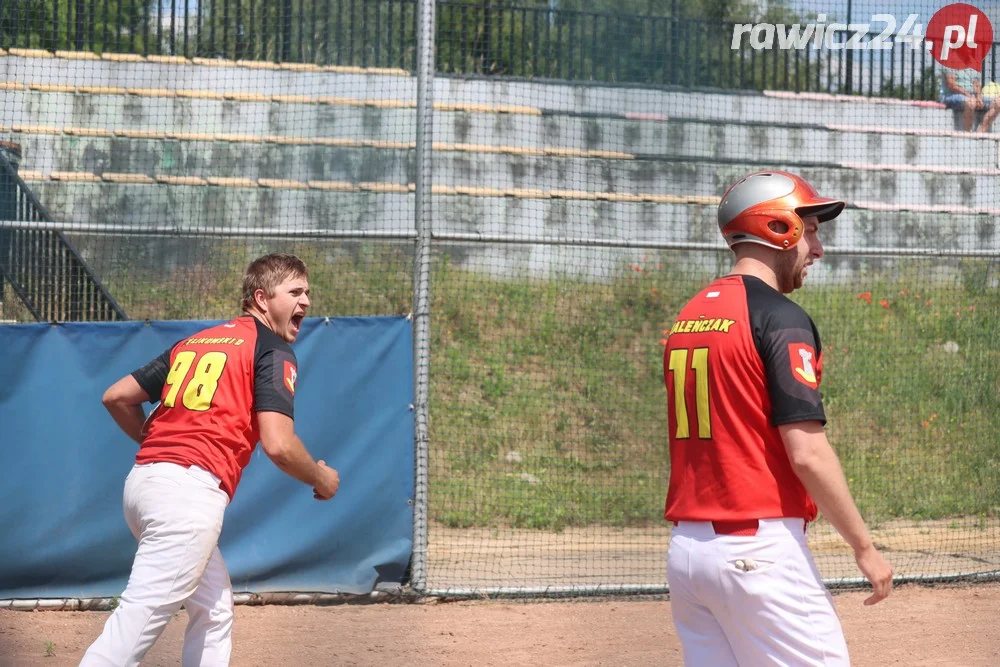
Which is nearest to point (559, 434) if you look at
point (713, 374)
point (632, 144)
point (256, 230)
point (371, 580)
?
point (632, 144)

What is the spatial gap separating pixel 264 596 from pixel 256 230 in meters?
2.38

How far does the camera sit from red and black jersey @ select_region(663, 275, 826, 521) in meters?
2.65

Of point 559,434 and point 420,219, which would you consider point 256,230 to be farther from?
point 559,434

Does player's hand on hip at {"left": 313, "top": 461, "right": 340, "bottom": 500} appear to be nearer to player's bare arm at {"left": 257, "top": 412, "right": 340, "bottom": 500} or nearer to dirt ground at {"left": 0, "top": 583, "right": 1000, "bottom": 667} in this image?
player's bare arm at {"left": 257, "top": 412, "right": 340, "bottom": 500}

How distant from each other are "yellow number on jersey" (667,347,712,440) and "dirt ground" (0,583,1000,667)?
2.92 metres

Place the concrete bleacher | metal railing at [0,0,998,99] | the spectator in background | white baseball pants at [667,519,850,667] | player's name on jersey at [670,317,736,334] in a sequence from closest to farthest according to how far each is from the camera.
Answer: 1. white baseball pants at [667,519,850,667]
2. player's name on jersey at [670,317,736,334]
3. metal railing at [0,0,998,99]
4. the concrete bleacher
5. the spectator in background

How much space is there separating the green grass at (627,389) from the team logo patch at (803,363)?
243 inches

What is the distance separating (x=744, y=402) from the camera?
2721 mm

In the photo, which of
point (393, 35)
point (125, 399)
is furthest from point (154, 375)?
point (393, 35)

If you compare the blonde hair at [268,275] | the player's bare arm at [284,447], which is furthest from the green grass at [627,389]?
the player's bare arm at [284,447]

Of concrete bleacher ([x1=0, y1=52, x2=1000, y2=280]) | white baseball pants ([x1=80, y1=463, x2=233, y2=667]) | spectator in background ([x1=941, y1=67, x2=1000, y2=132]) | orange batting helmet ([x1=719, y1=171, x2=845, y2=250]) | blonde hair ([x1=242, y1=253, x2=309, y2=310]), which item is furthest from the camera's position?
spectator in background ([x1=941, y1=67, x2=1000, y2=132])

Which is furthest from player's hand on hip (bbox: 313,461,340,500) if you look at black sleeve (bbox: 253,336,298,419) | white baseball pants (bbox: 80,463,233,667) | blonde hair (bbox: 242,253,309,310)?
blonde hair (bbox: 242,253,309,310)

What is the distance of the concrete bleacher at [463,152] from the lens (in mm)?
8469

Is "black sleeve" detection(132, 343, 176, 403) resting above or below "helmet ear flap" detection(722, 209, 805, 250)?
below
